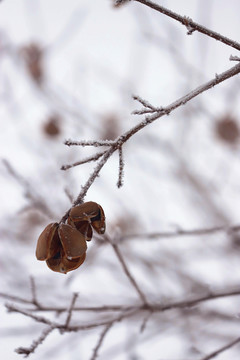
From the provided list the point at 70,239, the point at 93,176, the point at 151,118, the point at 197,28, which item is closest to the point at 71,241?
the point at 70,239

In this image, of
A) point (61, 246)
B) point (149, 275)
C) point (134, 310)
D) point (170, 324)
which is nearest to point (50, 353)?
point (170, 324)

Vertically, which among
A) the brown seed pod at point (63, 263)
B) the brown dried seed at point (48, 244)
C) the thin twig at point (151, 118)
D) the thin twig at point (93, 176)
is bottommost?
the brown seed pod at point (63, 263)

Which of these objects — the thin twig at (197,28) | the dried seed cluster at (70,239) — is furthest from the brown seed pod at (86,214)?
the thin twig at (197,28)

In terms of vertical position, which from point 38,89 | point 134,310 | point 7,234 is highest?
point 38,89

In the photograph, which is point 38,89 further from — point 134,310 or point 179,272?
point 134,310

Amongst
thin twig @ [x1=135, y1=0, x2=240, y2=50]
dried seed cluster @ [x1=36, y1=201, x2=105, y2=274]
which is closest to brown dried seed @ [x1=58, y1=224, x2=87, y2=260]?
dried seed cluster @ [x1=36, y1=201, x2=105, y2=274]

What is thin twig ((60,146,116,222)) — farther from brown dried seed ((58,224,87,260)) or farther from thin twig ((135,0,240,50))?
thin twig ((135,0,240,50))

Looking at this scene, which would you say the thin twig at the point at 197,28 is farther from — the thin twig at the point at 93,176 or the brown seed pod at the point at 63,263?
the brown seed pod at the point at 63,263

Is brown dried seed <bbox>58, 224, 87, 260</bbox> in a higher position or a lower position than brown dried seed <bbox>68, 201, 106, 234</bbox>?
lower
